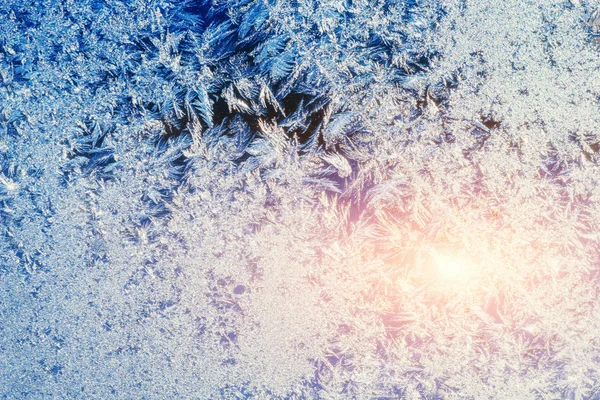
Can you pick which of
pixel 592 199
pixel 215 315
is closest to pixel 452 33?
pixel 592 199

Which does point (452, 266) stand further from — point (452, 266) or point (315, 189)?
point (315, 189)

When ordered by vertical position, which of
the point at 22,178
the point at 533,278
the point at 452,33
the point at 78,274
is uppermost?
the point at 452,33

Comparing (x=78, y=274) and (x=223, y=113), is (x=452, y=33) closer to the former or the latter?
(x=223, y=113)

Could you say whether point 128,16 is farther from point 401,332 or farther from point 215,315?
point 401,332

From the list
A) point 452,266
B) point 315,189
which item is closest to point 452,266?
point 452,266

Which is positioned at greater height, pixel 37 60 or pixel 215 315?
pixel 37 60

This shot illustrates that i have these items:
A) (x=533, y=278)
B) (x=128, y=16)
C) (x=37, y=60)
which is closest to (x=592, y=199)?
(x=533, y=278)
